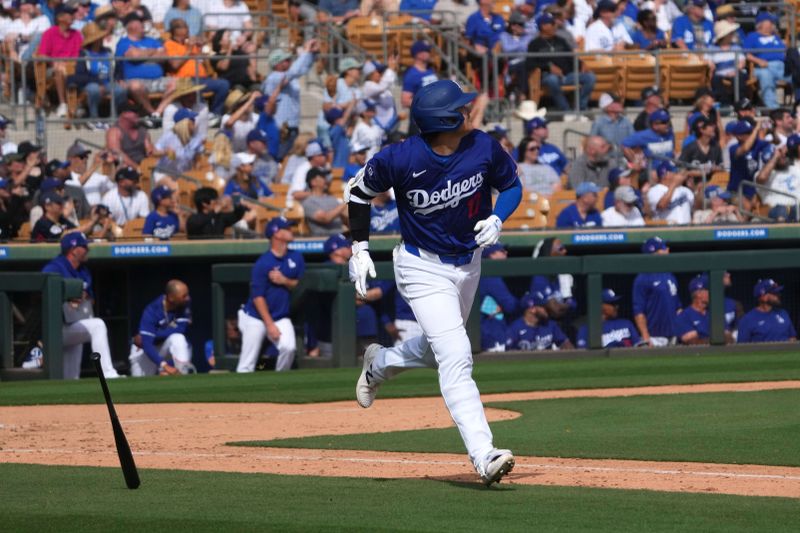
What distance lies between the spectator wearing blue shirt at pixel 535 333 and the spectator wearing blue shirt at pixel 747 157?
3602 mm

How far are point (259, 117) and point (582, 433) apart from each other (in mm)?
9492

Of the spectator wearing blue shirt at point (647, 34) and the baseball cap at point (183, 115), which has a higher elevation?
the spectator wearing blue shirt at point (647, 34)

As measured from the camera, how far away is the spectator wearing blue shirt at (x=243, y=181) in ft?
53.3

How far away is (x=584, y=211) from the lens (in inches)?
627

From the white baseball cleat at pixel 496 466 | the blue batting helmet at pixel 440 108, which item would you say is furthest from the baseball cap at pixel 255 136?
the white baseball cleat at pixel 496 466

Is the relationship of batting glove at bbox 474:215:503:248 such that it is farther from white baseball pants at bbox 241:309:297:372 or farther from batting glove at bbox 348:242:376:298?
white baseball pants at bbox 241:309:297:372

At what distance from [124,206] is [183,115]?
175 cm

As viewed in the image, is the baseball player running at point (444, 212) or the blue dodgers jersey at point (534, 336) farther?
the blue dodgers jersey at point (534, 336)

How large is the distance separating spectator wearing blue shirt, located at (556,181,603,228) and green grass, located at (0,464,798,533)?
29.7 ft

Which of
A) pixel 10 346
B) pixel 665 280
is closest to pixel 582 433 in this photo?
pixel 665 280

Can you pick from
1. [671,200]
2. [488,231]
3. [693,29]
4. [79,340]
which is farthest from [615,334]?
[488,231]

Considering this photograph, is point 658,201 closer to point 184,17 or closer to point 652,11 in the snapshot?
point 652,11

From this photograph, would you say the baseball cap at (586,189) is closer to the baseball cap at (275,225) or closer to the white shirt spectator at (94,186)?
the baseball cap at (275,225)

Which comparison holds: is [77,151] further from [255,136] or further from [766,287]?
[766,287]
